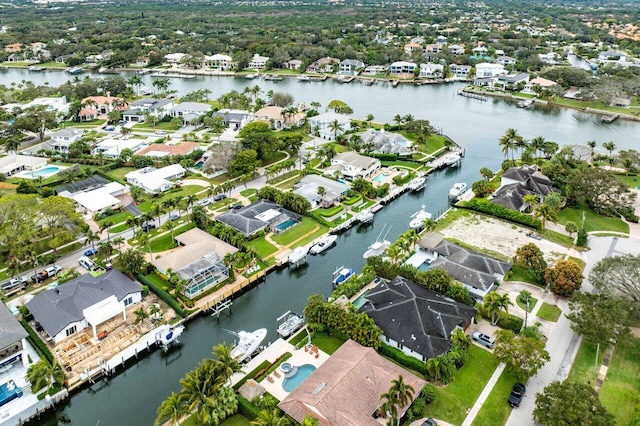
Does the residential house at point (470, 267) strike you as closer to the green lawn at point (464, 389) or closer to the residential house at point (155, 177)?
the green lawn at point (464, 389)

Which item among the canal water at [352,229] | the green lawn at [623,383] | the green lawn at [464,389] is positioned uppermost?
the green lawn at [623,383]

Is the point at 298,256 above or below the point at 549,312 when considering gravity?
below

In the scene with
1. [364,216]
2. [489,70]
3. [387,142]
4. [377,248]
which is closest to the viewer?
[377,248]

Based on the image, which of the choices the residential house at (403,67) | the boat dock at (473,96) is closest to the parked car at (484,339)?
the boat dock at (473,96)

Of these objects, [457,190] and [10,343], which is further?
[457,190]

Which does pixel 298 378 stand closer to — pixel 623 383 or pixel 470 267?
pixel 470 267

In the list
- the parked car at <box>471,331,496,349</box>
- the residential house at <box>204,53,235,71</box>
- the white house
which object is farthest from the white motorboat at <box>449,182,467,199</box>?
the residential house at <box>204,53,235,71</box>

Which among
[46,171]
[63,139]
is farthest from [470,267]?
[63,139]
